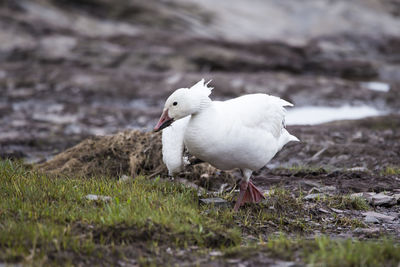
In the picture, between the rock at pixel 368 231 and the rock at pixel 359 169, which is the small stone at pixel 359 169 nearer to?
the rock at pixel 359 169

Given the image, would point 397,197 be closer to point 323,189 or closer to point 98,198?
point 323,189

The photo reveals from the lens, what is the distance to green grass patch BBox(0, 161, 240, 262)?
496 cm

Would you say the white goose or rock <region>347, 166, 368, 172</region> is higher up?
the white goose

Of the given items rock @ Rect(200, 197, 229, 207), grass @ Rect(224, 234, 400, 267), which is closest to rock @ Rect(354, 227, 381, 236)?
grass @ Rect(224, 234, 400, 267)

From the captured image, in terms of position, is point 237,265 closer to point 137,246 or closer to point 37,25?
point 137,246

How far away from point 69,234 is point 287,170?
5207 mm

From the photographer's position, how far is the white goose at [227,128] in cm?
627

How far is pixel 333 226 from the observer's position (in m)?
6.56

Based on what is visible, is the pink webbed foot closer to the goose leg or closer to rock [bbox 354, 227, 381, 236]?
the goose leg

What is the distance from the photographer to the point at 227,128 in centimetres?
628

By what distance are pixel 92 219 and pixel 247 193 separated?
2436mm

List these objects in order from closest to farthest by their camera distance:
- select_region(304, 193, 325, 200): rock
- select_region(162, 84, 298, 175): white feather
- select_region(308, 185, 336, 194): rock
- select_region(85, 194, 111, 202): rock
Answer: select_region(85, 194, 111, 202): rock → select_region(162, 84, 298, 175): white feather → select_region(304, 193, 325, 200): rock → select_region(308, 185, 336, 194): rock

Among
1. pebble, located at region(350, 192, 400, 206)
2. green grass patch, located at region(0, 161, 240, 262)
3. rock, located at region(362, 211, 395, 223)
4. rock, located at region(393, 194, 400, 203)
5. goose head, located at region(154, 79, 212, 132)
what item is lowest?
green grass patch, located at region(0, 161, 240, 262)

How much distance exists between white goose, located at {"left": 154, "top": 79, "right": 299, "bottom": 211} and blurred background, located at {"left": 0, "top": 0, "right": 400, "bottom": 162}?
6.08m
